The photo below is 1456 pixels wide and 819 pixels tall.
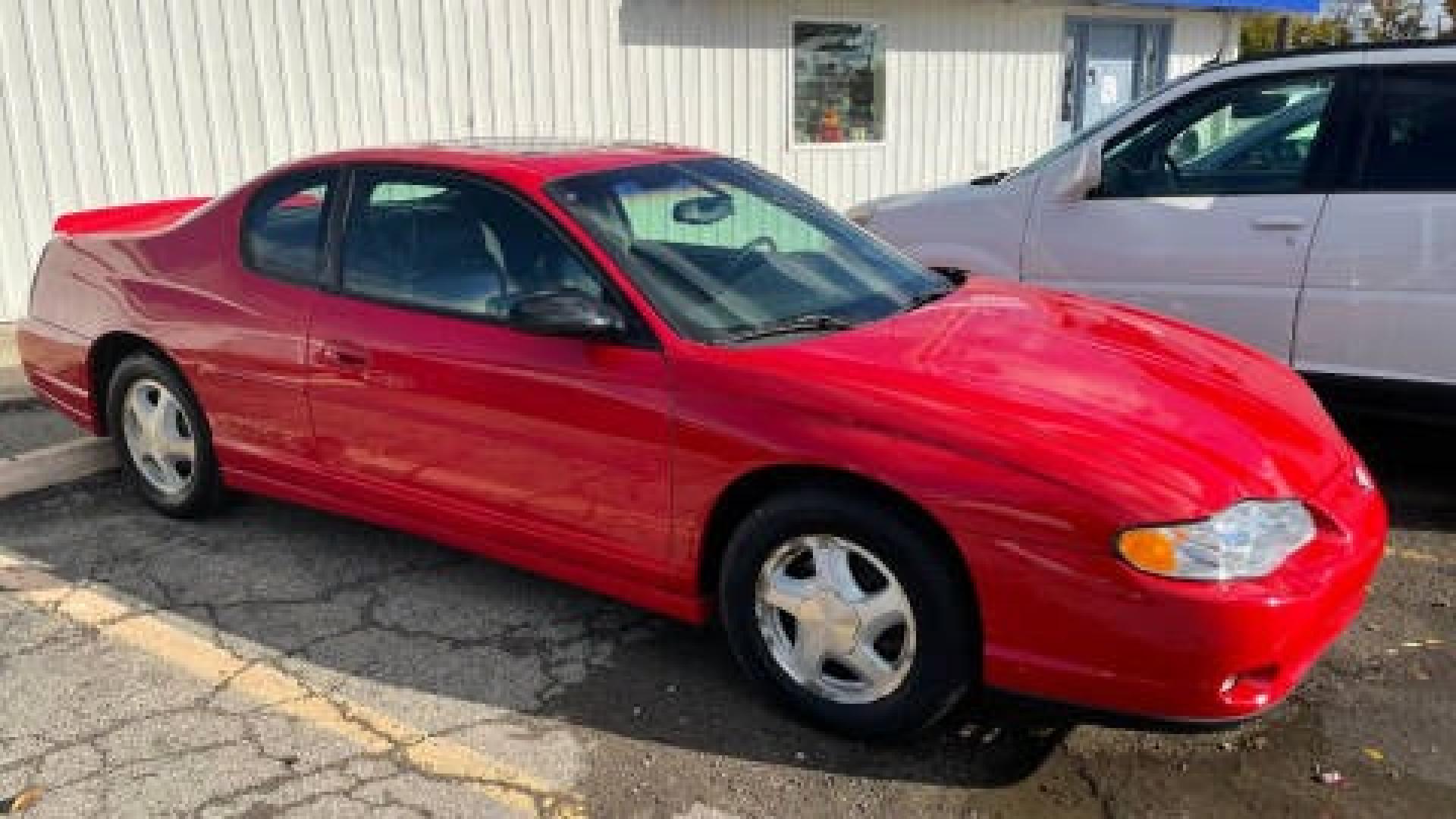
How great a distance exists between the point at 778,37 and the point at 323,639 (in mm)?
8104

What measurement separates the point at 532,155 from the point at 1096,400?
6.58 feet

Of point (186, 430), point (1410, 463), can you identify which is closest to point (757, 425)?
point (186, 430)

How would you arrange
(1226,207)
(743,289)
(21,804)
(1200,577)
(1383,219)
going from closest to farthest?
(1200,577) → (21,804) → (743,289) → (1383,219) → (1226,207)

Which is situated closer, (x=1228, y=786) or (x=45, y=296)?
(x=1228, y=786)

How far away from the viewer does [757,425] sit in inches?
120

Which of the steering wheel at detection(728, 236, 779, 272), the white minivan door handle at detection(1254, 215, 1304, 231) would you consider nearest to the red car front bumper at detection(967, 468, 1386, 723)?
the steering wheel at detection(728, 236, 779, 272)

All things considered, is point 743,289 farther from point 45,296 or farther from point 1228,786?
point 45,296

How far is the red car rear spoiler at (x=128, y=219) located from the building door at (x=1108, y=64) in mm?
10728

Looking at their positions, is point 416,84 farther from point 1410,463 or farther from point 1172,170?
point 1410,463

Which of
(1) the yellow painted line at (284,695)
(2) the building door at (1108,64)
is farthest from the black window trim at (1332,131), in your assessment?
(2) the building door at (1108,64)

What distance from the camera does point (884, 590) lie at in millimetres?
2984

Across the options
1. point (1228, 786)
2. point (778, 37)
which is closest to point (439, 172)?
point (1228, 786)

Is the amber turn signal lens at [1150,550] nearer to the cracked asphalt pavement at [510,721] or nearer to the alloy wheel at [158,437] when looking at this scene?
the cracked asphalt pavement at [510,721]

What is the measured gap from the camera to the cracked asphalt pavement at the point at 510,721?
2910 millimetres
